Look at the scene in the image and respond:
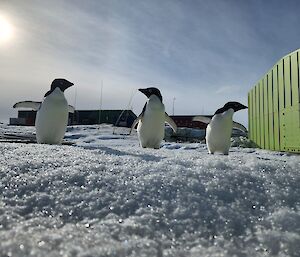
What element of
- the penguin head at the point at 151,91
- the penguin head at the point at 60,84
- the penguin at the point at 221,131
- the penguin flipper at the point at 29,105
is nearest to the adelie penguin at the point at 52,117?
the penguin head at the point at 60,84

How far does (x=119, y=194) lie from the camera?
158cm

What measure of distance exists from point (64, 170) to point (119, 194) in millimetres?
418

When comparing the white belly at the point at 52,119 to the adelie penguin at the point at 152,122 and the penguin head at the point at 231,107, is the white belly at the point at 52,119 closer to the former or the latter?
the adelie penguin at the point at 152,122

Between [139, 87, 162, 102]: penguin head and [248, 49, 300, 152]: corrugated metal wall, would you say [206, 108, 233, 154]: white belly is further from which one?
[248, 49, 300, 152]: corrugated metal wall

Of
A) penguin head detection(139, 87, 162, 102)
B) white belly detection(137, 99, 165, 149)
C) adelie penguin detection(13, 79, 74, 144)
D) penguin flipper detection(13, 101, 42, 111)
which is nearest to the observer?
adelie penguin detection(13, 79, 74, 144)

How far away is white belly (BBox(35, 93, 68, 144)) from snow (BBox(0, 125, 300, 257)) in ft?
9.68

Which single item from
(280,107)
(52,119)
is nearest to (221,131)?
(280,107)

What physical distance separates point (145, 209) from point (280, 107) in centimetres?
671

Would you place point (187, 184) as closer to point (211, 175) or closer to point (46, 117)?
point (211, 175)

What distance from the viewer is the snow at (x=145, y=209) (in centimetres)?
122

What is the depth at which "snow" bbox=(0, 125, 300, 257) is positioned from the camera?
3.99ft

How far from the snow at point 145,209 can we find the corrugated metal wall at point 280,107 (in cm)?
473

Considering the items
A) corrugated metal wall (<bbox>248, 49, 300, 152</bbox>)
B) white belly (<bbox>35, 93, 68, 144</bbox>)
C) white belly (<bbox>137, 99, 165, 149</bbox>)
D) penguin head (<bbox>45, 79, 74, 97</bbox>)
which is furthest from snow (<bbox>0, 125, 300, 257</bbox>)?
corrugated metal wall (<bbox>248, 49, 300, 152</bbox>)

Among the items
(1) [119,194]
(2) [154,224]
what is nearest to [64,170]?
(1) [119,194]
